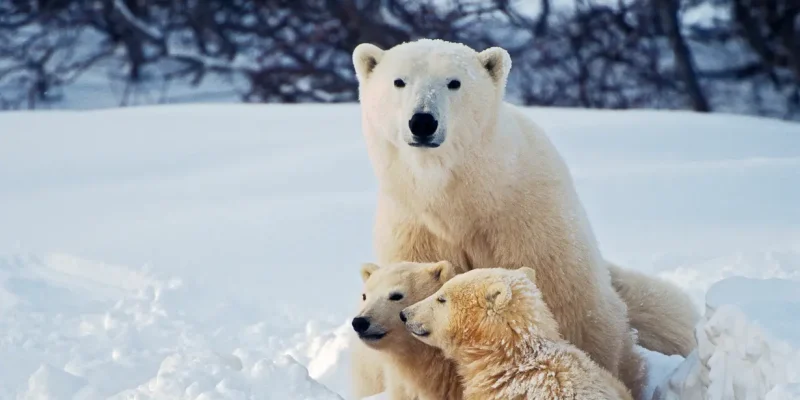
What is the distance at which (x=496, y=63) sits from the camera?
11.8 ft

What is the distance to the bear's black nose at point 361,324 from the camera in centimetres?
328

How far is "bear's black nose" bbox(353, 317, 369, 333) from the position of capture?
3277 mm

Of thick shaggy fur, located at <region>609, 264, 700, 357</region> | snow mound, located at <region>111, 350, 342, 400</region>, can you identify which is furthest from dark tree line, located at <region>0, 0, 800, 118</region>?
snow mound, located at <region>111, 350, 342, 400</region>

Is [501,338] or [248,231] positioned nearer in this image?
[501,338]

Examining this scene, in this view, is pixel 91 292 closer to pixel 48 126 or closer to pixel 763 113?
pixel 48 126

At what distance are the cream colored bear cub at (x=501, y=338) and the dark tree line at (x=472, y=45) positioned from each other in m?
11.6

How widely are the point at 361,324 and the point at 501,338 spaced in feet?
1.53

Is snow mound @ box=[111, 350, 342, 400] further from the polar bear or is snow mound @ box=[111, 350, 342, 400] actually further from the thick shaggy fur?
the thick shaggy fur

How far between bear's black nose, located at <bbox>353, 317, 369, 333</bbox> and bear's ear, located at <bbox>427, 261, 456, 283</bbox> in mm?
291

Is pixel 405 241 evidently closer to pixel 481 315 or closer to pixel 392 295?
pixel 392 295

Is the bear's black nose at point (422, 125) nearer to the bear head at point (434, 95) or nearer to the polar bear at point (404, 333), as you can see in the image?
the bear head at point (434, 95)

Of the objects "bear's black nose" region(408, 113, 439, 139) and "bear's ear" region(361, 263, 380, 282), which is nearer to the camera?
"bear's black nose" region(408, 113, 439, 139)

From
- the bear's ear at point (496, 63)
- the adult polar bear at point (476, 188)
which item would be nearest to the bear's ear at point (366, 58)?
the adult polar bear at point (476, 188)

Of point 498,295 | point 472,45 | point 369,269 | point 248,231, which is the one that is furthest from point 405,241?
point 472,45
